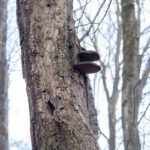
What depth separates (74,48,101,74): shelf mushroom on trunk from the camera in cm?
313

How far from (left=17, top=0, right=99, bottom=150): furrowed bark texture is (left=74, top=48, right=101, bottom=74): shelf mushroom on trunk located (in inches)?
1.8

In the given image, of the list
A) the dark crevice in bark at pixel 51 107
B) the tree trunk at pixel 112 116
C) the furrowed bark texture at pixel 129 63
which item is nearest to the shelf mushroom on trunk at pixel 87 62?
the dark crevice in bark at pixel 51 107

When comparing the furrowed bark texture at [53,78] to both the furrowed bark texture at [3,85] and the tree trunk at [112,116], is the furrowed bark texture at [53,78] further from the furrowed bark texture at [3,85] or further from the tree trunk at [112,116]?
the tree trunk at [112,116]

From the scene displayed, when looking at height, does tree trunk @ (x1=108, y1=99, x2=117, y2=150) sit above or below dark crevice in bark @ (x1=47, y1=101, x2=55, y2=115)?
below

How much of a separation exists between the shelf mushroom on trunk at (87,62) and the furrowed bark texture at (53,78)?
1.8 inches

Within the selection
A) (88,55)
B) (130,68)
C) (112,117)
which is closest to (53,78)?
(88,55)

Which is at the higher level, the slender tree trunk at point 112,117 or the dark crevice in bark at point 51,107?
the dark crevice in bark at point 51,107

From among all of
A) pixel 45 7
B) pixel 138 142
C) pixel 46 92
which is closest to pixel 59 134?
pixel 46 92

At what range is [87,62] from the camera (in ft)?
10.2

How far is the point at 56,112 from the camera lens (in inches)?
116

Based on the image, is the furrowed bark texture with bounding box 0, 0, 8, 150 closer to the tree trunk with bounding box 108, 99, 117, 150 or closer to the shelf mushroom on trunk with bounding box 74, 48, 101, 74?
the shelf mushroom on trunk with bounding box 74, 48, 101, 74

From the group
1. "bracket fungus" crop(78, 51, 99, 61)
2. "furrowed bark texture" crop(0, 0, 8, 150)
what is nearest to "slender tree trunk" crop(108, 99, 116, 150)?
"furrowed bark texture" crop(0, 0, 8, 150)

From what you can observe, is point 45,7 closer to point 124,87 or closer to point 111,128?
point 124,87

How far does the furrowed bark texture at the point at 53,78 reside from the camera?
294 centimetres
